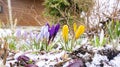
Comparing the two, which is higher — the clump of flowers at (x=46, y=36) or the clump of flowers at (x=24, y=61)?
the clump of flowers at (x=46, y=36)

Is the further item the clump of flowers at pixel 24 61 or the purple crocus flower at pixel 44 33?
the purple crocus flower at pixel 44 33

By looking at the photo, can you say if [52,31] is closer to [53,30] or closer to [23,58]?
[53,30]

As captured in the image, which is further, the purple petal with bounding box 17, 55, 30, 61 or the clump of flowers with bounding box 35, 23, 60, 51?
the clump of flowers with bounding box 35, 23, 60, 51

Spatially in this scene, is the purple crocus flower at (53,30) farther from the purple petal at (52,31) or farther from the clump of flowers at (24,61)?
the clump of flowers at (24,61)

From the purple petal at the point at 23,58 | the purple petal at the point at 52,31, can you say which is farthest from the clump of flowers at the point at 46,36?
the purple petal at the point at 23,58

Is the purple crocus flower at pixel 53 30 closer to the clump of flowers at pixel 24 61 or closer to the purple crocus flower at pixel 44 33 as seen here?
the purple crocus flower at pixel 44 33

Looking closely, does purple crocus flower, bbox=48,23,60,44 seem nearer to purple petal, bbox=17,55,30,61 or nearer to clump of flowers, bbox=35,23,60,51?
clump of flowers, bbox=35,23,60,51

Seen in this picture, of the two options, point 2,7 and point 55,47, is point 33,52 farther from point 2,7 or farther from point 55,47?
A: point 2,7

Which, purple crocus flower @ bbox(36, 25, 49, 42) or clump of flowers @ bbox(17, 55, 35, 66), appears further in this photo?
purple crocus flower @ bbox(36, 25, 49, 42)

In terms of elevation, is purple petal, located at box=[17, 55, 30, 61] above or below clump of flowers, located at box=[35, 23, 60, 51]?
below

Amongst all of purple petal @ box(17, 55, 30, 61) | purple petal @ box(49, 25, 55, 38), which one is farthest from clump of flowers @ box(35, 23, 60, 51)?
purple petal @ box(17, 55, 30, 61)

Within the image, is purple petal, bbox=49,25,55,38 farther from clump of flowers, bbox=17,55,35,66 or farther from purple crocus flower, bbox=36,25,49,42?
clump of flowers, bbox=17,55,35,66

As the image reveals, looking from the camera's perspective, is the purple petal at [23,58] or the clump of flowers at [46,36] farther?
the clump of flowers at [46,36]

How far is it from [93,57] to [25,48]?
0.61m
